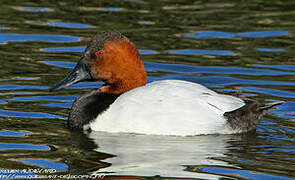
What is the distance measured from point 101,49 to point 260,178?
2.46 m

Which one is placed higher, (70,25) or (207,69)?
(70,25)

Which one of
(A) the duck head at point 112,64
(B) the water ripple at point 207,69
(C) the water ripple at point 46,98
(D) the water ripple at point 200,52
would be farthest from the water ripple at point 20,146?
(D) the water ripple at point 200,52

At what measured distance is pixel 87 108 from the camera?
23.9 feet

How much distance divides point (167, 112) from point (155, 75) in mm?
2825

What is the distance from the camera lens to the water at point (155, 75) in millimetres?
6035

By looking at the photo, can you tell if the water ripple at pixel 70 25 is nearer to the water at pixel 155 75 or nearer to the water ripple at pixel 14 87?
the water at pixel 155 75

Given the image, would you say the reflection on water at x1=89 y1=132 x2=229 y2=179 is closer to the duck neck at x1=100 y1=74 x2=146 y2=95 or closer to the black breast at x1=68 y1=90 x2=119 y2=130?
the black breast at x1=68 y1=90 x2=119 y2=130

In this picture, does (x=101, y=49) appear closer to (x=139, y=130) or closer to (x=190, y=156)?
(x=139, y=130)

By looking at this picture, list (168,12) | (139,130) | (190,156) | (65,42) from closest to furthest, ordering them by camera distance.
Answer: (190,156) → (139,130) → (65,42) → (168,12)

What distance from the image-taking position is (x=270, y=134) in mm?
7117

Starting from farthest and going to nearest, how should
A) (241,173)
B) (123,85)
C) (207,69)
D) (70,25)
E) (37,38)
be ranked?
(70,25), (37,38), (207,69), (123,85), (241,173)

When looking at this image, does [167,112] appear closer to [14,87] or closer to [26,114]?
[26,114]

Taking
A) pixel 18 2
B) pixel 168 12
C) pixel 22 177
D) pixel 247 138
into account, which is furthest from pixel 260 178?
pixel 18 2

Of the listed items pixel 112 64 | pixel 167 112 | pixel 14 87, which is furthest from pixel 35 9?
pixel 167 112
